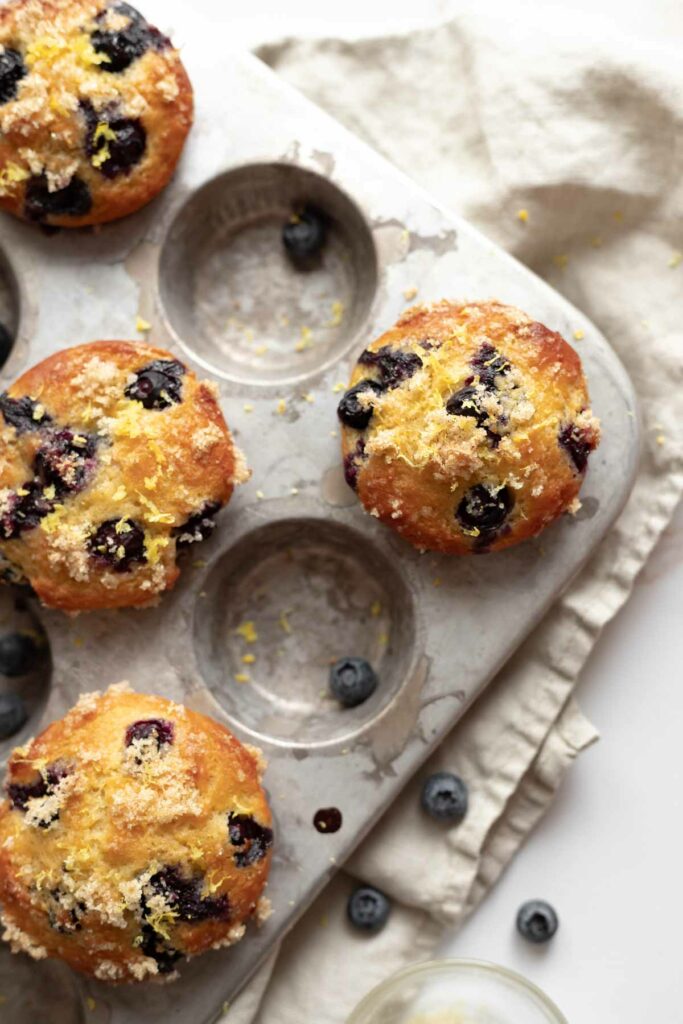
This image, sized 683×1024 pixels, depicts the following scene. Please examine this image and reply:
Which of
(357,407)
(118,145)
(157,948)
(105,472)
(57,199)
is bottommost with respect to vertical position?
(157,948)

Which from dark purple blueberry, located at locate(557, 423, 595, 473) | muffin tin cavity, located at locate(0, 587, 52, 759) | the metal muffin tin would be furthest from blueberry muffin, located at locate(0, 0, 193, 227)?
dark purple blueberry, located at locate(557, 423, 595, 473)

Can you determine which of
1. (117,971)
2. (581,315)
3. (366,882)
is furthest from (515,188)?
(117,971)

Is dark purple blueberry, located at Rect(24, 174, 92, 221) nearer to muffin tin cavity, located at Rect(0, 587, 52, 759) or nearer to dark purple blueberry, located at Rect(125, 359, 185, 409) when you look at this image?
dark purple blueberry, located at Rect(125, 359, 185, 409)

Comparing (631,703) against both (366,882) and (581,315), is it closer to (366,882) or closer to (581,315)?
(366,882)

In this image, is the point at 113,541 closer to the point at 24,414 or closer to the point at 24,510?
the point at 24,510

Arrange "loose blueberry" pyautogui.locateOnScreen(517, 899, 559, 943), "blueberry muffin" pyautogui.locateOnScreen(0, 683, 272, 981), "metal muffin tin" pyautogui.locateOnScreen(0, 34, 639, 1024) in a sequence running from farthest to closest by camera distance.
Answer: "loose blueberry" pyautogui.locateOnScreen(517, 899, 559, 943) → "metal muffin tin" pyautogui.locateOnScreen(0, 34, 639, 1024) → "blueberry muffin" pyautogui.locateOnScreen(0, 683, 272, 981)

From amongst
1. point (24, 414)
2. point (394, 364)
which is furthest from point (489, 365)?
point (24, 414)
